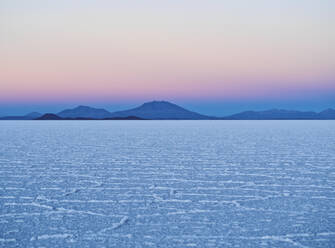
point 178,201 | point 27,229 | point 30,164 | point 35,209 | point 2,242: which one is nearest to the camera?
point 2,242

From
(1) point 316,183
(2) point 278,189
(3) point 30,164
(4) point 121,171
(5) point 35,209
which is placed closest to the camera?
(5) point 35,209

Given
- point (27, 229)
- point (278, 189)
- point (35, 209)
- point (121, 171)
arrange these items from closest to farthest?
1. point (27, 229)
2. point (35, 209)
3. point (278, 189)
4. point (121, 171)

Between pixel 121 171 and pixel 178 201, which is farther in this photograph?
pixel 121 171

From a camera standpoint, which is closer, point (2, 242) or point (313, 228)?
point (2, 242)

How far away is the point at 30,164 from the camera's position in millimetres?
13180

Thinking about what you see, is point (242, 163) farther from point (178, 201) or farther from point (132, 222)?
point (132, 222)

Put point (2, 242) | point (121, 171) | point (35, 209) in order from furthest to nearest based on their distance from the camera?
point (121, 171), point (35, 209), point (2, 242)

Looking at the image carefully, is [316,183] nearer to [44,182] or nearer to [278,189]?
[278,189]

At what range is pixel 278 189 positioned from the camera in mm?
8367

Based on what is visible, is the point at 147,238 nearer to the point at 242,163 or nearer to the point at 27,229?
the point at 27,229

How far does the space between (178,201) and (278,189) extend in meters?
2.40

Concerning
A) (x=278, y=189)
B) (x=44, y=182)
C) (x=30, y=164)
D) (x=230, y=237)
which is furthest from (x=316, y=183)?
(x=30, y=164)

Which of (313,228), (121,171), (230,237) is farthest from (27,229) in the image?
(121,171)

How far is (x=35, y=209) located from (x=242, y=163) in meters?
8.10
